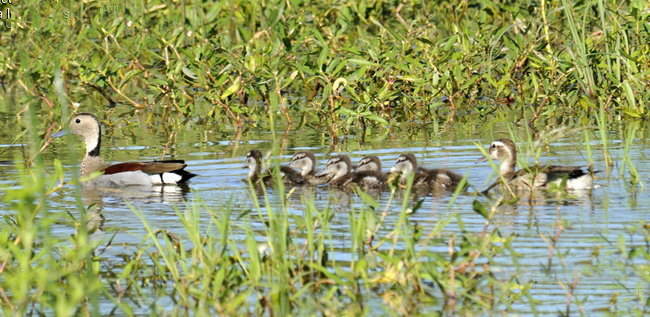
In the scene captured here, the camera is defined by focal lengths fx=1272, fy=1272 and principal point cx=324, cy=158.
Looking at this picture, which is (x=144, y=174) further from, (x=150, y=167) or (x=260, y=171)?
(x=260, y=171)

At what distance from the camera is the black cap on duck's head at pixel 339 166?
35.8ft

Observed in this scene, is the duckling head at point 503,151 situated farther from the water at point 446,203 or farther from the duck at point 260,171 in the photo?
the duck at point 260,171

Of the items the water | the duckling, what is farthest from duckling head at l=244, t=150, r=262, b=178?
the duckling

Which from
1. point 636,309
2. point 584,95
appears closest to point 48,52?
point 584,95

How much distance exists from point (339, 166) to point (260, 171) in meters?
0.75

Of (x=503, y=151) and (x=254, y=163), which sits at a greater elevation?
(x=503, y=151)

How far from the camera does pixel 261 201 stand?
32.8 feet

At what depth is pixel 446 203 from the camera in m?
9.31

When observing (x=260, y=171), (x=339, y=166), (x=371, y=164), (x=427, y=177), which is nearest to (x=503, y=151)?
(x=427, y=177)

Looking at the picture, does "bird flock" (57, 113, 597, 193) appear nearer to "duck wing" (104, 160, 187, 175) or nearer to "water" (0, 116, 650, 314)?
"duck wing" (104, 160, 187, 175)

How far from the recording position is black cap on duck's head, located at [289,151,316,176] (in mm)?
11266

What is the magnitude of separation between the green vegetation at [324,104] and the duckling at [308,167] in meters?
0.87

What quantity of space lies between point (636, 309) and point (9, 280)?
2.78m

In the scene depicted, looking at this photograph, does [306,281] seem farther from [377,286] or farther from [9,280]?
[9,280]
